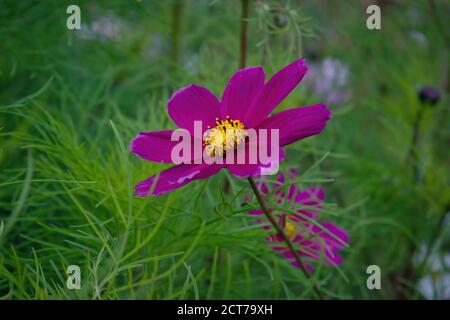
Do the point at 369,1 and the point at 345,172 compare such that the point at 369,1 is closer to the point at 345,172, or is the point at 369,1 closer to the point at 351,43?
the point at 351,43

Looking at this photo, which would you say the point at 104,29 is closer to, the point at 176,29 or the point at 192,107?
the point at 176,29

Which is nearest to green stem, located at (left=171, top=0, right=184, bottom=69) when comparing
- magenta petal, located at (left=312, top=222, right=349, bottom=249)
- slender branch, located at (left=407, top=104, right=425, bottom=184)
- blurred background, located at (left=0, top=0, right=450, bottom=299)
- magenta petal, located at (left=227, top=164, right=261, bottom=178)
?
blurred background, located at (left=0, top=0, right=450, bottom=299)

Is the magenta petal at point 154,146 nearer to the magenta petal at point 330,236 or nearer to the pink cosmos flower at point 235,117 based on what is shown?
the pink cosmos flower at point 235,117

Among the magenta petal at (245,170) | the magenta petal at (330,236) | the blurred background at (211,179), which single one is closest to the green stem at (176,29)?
the blurred background at (211,179)

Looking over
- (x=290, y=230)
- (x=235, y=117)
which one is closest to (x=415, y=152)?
(x=290, y=230)

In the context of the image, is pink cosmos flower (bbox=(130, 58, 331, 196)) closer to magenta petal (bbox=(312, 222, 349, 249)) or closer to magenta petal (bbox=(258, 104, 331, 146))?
magenta petal (bbox=(258, 104, 331, 146))

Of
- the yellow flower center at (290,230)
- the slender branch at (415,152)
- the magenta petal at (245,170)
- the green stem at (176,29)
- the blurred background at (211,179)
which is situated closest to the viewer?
the magenta petal at (245,170)

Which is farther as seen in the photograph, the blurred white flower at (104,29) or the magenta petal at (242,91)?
the blurred white flower at (104,29)
